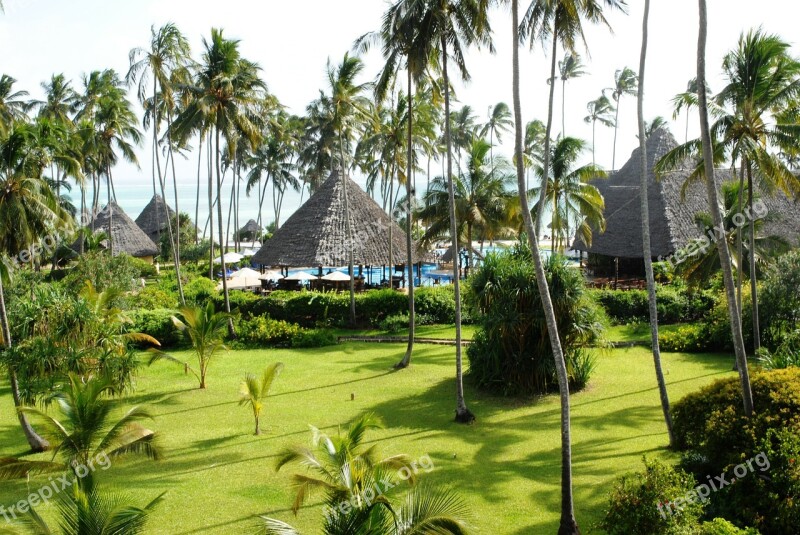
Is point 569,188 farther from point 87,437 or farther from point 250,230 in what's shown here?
point 250,230

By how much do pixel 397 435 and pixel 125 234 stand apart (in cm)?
3807

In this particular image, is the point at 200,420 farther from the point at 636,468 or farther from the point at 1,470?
the point at 636,468

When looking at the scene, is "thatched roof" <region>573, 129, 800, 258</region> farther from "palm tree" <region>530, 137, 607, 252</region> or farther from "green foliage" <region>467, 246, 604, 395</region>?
"green foliage" <region>467, 246, 604, 395</region>

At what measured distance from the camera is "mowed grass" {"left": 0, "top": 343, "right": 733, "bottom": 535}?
36.2 feet

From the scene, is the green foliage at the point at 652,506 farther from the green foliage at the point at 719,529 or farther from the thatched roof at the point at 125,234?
the thatched roof at the point at 125,234

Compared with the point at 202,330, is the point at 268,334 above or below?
below

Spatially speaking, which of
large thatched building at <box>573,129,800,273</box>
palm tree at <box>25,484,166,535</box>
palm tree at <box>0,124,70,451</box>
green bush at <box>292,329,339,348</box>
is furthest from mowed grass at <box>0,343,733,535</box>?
large thatched building at <box>573,129,800,273</box>

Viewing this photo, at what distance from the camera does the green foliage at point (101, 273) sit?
94.2ft

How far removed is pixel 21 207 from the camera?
47.9ft

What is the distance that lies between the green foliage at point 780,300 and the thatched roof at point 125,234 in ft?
128

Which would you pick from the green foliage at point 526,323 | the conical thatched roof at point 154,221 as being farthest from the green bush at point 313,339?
the conical thatched roof at point 154,221

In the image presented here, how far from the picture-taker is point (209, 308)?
19.9 meters

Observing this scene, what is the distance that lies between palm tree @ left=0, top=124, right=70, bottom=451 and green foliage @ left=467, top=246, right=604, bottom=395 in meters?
10.5

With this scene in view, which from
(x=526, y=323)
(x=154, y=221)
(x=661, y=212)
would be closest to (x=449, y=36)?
(x=526, y=323)
